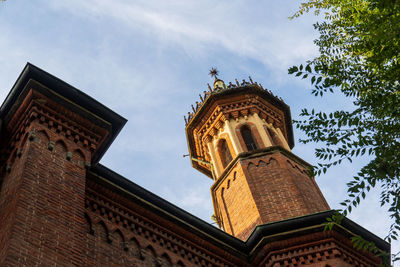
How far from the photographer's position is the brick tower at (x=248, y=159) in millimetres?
14656

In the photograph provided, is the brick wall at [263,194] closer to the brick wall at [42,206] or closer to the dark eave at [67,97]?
the dark eave at [67,97]

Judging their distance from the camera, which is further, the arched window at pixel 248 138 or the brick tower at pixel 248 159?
the arched window at pixel 248 138

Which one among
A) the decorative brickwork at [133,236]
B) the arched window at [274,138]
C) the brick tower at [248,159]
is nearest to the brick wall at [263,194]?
the brick tower at [248,159]

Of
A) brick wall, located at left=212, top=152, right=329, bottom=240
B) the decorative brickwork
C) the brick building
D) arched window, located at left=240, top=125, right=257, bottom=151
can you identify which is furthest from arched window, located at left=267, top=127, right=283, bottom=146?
the decorative brickwork

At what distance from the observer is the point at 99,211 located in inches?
389

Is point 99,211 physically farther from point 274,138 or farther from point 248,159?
point 274,138

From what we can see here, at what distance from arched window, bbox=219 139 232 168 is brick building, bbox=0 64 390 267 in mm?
3071

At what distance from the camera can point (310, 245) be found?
A: 470 inches

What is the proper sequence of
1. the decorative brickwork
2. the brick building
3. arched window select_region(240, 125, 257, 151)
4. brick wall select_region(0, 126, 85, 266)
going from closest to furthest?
1. brick wall select_region(0, 126, 85, 266)
2. the brick building
3. the decorative brickwork
4. arched window select_region(240, 125, 257, 151)

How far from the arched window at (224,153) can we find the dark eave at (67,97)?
840 centimetres

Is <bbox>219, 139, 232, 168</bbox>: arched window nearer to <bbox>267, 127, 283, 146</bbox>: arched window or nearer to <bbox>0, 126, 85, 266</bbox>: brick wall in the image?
<bbox>267, 127, 283, 146</bbox>: arched window

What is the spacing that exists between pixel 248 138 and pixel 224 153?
1.13 m

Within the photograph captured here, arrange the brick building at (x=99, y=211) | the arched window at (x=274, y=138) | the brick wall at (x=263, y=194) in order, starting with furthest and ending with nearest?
the arched window at (x=274, y=138) < the brick wall at (x=263, y=194) < the brick building at (x=99, y=211)

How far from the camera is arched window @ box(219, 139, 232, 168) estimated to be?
18688mm
